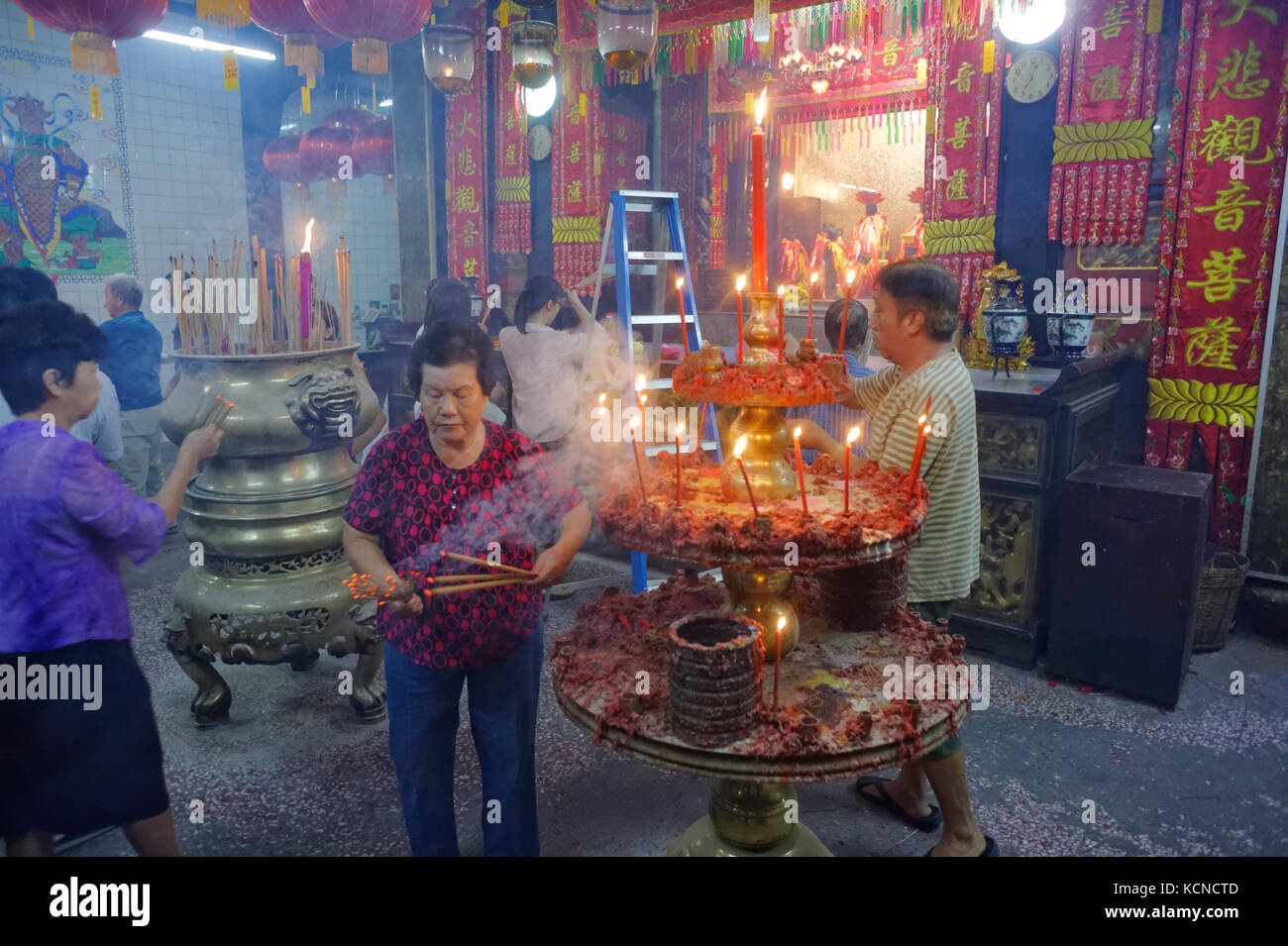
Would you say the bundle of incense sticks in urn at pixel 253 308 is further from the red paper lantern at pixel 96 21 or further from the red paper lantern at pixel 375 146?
the red paper lantern at pixel 375 146

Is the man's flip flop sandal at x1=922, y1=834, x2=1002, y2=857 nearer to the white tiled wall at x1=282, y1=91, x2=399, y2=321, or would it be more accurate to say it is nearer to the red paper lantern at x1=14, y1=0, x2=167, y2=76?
the red paper lantern at x1=14, y1=0, x2=167, y2=76

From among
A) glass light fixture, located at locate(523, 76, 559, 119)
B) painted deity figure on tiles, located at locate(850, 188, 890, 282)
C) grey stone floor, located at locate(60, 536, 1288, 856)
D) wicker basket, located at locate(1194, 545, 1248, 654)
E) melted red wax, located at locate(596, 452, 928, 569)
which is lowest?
grey stone floor, located at locate(60, 536, 1288, 856)

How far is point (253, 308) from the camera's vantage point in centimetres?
337

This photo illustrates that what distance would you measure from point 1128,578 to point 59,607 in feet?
12.6

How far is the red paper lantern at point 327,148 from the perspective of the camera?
31.5 ft

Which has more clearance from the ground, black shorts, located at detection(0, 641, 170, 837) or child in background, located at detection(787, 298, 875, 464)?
child in background, located at detection(787, 298, 875, 464)

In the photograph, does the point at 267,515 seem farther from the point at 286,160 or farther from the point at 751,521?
the point at 286,160

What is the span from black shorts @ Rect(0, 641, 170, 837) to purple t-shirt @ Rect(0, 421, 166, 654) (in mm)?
61

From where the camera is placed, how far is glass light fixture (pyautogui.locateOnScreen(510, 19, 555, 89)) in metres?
6.05

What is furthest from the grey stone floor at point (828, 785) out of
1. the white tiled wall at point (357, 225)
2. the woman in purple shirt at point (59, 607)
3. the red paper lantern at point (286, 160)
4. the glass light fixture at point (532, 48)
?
the white tiled wall at point (357, 225)

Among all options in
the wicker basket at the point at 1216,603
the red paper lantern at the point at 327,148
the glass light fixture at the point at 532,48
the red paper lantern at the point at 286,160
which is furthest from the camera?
the red paper lantern at the point at 286,160

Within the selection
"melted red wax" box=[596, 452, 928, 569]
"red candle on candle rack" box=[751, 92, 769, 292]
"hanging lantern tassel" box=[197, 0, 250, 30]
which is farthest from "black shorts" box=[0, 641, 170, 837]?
"hanging lantern tassel" box=[197, 0, 250, 30]

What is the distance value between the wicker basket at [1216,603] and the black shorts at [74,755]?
4433 millimetres

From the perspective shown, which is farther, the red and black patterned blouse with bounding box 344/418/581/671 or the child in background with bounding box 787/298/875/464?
the child in background with bounding box 787/298/875/464
